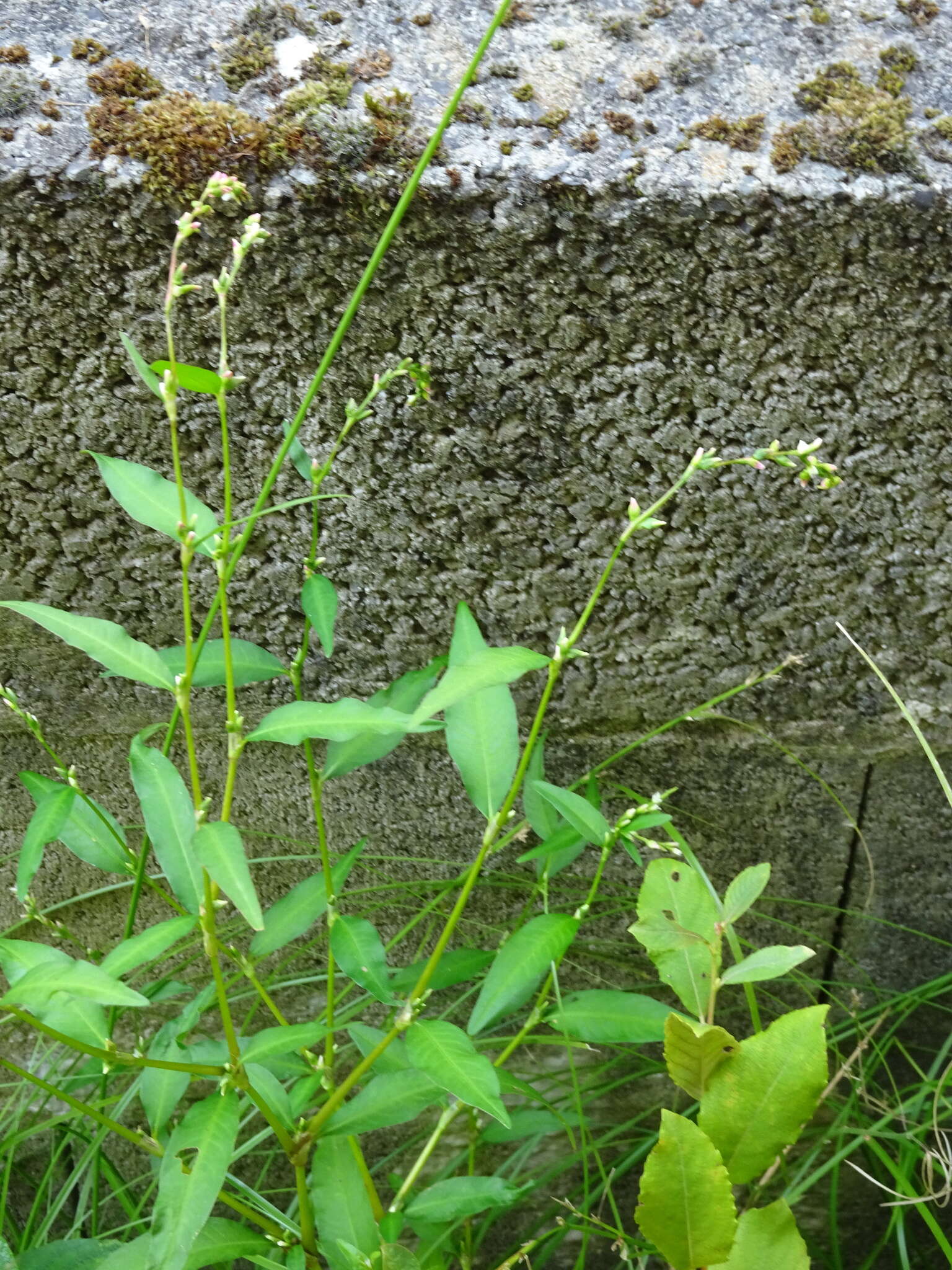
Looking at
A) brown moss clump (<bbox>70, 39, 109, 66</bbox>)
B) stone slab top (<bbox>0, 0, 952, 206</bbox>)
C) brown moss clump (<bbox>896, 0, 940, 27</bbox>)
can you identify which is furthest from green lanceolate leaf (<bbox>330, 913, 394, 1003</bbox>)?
brown moss clump (<bbox>896, 0, 940, 27</bbox>)

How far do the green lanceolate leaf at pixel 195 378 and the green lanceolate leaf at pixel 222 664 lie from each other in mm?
190

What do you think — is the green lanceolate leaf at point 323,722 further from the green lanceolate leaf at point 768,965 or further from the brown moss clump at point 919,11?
the brown moss clump at point 919,11

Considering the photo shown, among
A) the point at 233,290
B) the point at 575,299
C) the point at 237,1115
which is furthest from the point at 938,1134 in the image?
the point at 233,290

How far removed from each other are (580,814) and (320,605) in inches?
8.9

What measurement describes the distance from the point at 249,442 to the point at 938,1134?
93cm

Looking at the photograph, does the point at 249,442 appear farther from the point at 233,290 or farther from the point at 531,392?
the point at 531,392

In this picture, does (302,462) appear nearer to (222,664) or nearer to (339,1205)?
(222,664)

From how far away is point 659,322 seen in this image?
70cm

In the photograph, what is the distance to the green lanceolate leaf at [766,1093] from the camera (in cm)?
59

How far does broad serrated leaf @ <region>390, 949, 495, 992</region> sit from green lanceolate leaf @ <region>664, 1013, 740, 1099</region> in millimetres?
176

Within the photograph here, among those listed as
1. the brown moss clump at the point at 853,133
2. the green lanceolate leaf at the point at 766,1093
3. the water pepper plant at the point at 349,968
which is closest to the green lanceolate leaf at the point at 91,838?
the water pepper plant at the point at 349,968

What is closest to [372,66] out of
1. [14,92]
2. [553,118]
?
[553,118]

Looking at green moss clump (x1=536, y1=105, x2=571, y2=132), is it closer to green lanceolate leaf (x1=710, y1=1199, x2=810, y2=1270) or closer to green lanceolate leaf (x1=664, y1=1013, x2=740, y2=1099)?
green lanceolate leaf (x1=664, y1=1013, x2=740, y2=1099)

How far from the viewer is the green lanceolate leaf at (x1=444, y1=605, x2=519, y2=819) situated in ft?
2.09
